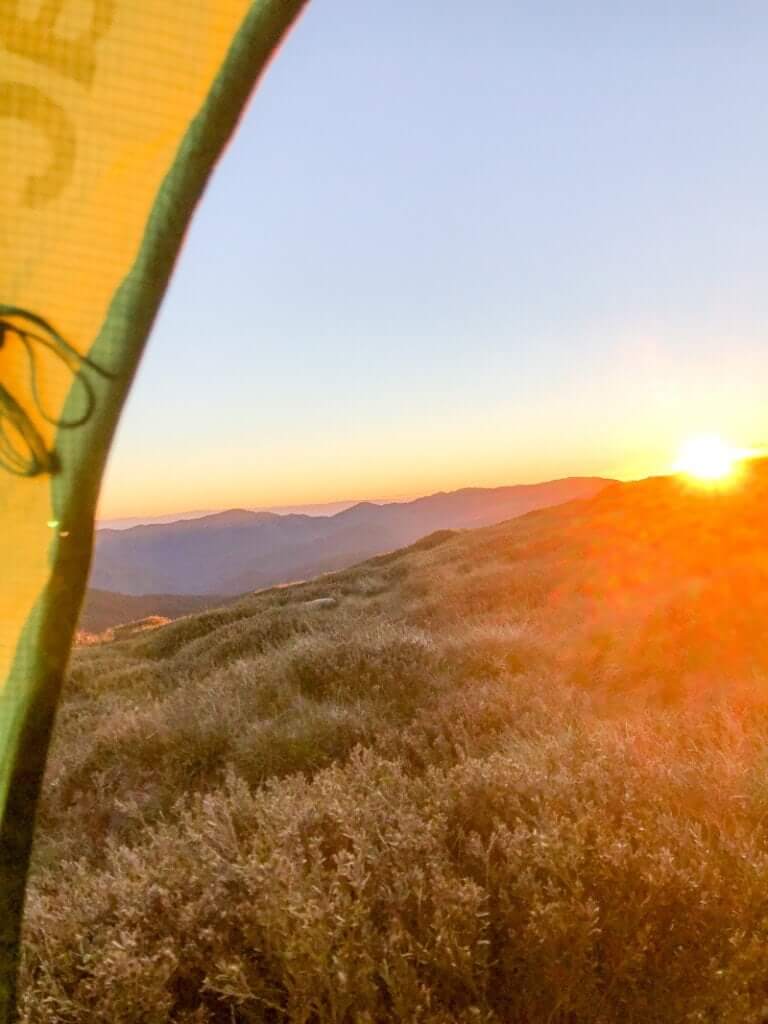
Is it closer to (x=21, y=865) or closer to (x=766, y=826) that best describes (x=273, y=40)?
(x=21, y=865)

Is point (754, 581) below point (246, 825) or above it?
above

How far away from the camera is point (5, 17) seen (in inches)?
65.7

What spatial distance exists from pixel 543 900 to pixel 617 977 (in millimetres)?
329

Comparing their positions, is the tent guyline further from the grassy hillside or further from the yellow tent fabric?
the grassy hillside

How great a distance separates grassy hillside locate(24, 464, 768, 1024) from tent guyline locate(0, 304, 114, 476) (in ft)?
5.74

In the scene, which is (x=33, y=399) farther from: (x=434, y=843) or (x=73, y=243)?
(x=434, y=843)

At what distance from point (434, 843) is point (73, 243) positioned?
2584mm

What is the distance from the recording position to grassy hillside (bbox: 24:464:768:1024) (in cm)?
242

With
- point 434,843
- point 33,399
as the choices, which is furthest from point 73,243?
point 434,843

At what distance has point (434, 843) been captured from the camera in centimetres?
300

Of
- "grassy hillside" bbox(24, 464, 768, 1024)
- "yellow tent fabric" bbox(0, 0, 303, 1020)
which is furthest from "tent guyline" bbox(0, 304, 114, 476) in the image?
"grassy hillside" bbox(24, 464, 768, 1024)

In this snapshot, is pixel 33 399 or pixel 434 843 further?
pixel 434 843

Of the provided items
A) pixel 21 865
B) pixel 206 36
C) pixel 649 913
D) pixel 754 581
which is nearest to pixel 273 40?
pixel 206 36

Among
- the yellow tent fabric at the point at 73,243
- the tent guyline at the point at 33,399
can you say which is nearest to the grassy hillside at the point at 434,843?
the yellow tent fabric at the point at 73,243
